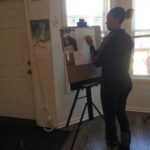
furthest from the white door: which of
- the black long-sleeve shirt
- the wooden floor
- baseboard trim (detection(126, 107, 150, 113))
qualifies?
baseboard trim (detection(126, 107, 150, 113))

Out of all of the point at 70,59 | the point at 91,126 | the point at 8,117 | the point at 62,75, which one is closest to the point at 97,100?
the point at 91,126

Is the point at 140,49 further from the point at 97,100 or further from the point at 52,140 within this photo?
the point at 52,140

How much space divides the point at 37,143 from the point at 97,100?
1274mm

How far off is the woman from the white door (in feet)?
4.69

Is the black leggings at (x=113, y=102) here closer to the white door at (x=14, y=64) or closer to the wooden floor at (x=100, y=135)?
the wooden floor at (x=100, y=135)

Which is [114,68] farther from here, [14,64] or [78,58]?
[14,64]

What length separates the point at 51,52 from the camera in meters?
3.18

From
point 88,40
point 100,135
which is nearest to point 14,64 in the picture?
point 88,40

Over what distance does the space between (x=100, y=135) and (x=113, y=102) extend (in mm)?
915

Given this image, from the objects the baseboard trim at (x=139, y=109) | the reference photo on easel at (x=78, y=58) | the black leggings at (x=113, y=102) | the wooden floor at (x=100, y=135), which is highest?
the reference photo on easel at (x=78, y=58)

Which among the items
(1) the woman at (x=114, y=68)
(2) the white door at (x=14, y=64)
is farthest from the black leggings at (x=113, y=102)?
(2) the white door at (x=14, y=64)

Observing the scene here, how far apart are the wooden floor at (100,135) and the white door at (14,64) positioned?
0.99 meters

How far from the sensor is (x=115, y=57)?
7.59ft

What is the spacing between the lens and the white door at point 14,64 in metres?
3.48
